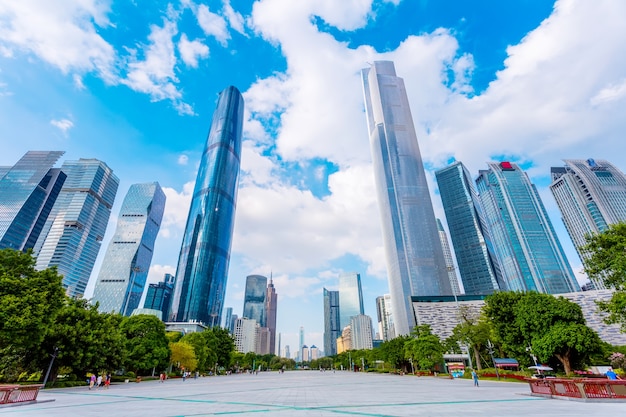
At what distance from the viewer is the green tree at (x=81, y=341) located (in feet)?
89.1

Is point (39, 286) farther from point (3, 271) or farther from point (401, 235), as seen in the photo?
point (401, 235)

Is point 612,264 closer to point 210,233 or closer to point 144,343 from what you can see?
point 144,343

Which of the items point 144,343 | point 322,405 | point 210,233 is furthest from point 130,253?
point 322,405

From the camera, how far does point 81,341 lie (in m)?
28.5

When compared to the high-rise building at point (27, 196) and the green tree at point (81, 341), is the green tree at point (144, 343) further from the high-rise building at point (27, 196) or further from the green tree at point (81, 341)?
the high-rise building at point (27, 196)

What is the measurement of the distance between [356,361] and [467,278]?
93.6 metres

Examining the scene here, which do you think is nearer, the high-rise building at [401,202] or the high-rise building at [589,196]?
the high-rise building at [589,196]

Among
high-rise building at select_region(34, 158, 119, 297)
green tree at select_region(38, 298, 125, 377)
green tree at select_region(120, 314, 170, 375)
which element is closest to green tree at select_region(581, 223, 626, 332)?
green tree at select_region(38, 298, 125, 377)

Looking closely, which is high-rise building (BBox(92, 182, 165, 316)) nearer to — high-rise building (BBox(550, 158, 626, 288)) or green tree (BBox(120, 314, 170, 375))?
green tree (BBox(120, 314, 170, 375))

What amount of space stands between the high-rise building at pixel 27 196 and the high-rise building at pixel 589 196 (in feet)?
812

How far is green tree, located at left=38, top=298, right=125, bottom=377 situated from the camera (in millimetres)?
27169

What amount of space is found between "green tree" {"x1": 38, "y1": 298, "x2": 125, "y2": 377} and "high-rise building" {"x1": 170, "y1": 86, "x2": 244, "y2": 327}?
120621mm

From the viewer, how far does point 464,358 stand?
7681cm

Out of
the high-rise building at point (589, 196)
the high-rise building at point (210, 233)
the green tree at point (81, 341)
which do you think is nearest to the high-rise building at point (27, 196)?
the high-rise building at point (210, 233)
